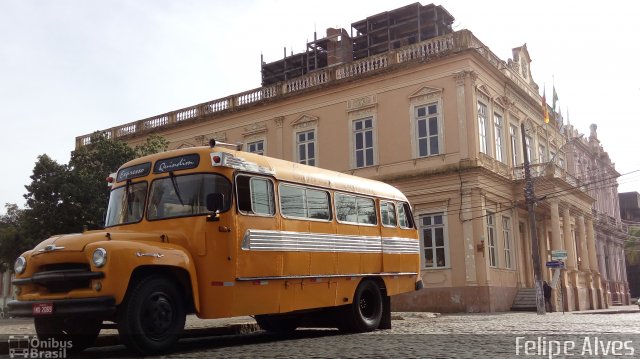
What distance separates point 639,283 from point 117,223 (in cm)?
6954

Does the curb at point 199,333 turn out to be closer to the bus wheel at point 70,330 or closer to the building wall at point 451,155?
the bus wheel at point 70,330

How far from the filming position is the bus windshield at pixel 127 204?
965 centimetres

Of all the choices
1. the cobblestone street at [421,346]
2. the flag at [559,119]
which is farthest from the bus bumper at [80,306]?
the flag at [559,119]

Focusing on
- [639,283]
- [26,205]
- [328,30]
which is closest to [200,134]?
[328,30]

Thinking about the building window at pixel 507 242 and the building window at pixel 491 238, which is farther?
the building window at pixel 507 242

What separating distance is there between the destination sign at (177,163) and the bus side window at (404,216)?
19.1ft

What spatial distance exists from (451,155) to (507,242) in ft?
17.5

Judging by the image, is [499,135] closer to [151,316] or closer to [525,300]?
[525,300]

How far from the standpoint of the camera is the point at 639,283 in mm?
67562

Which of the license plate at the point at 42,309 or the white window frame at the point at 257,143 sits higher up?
the white window frame at the point at 257,143

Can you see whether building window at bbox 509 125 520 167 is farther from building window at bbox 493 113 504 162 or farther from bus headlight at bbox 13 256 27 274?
bus headlight at bbox 13 256 27 274

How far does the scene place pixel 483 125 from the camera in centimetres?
2742

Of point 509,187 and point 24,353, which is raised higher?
point 509,187

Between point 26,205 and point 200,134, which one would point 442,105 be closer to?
point 200,134
